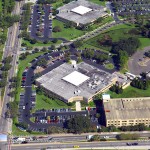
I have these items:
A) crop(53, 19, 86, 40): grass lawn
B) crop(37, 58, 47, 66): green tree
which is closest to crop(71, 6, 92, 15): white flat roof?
crop(53, 19, 86, 40): grass lawn

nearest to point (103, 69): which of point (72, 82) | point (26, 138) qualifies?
point (72, 82)

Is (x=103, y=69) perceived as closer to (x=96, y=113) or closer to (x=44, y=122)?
(x=96, y=113)

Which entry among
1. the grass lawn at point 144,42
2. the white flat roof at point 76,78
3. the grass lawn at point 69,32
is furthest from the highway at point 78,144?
the grass lawn at point 69,32

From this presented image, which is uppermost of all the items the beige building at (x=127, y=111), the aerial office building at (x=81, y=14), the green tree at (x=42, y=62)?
the aerial office building at (x=81, y=14)

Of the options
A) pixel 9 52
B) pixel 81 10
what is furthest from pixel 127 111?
pixel 81 10

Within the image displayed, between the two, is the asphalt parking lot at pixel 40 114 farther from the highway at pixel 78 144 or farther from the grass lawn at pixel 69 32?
the grass lawn at pixel 69 32

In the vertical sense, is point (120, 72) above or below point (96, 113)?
above
